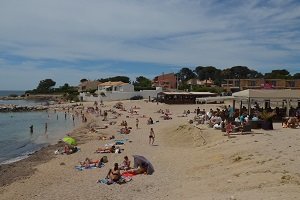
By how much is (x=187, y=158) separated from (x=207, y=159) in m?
1.87

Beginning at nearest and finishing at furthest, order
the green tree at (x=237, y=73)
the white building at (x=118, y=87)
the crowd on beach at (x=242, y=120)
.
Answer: the crowd on beach at (x=242, y=120)
the white building at (x=118, y=87)
the green tree at (x=237, y=73)

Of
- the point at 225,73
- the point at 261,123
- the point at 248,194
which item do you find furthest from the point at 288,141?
the point at 225,73

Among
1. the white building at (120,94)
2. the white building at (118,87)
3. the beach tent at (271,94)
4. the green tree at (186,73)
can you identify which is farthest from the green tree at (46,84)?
the beach tent at (271,94)

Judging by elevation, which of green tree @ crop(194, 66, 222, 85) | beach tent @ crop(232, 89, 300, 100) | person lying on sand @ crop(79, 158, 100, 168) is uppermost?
green tree @ crop(194, 66, 222, 85)

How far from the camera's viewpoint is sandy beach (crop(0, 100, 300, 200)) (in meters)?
12.5

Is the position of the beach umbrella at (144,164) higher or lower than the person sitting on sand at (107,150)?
higher

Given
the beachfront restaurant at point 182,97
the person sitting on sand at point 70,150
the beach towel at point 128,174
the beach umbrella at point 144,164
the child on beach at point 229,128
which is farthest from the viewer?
the beachfront restaurant at point 182,97

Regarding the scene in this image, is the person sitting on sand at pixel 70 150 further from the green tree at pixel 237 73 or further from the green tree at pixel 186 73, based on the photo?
the green tree at pixel 186 73

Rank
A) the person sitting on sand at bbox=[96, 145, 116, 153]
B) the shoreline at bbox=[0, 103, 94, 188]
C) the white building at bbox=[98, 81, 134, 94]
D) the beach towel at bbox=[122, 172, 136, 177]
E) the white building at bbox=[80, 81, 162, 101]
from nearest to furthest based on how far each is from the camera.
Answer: the beach towel at bbox=[122, 172, 136, 177] < the shoreline at bbox=[0, 103, 94, 188] < the person sitting on sand at bbox=[96, 145, 116, 153] < the white building at bbox=[80, 81, 162, 101] < the white building at bbox=[98, 81, 134, 94]

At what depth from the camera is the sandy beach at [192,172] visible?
1245 cm

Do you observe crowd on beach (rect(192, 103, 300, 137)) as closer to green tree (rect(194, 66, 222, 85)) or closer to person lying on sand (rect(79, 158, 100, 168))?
person lying on sand (rect(79, 158, 100, 168))

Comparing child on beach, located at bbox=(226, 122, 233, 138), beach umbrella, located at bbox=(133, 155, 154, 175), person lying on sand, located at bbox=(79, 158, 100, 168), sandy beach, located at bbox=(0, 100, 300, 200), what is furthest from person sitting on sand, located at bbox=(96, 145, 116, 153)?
child on beach, located at bbox=(226, 122, 233, 138)

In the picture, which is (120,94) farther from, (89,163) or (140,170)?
(140,170)

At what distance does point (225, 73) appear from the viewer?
445 ft
